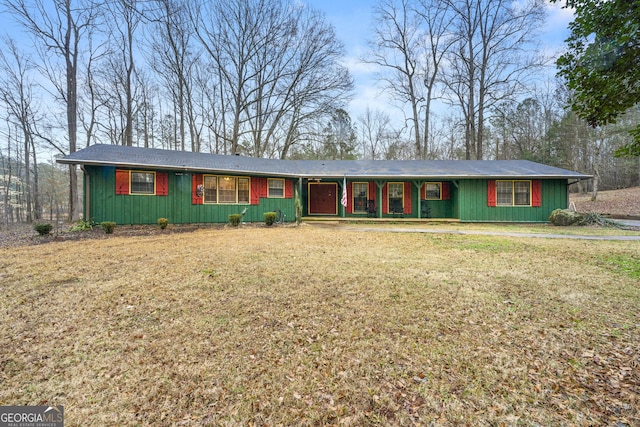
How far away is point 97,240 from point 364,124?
24.2 m

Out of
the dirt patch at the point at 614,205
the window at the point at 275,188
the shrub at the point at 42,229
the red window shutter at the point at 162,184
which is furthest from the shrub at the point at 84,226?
the dirt patch at the point at 614,205

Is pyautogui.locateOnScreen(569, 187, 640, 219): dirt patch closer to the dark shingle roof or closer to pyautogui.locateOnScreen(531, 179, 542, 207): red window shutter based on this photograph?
pyautogui.locateOnScreen(531, 179, 542, 207): red window shutter

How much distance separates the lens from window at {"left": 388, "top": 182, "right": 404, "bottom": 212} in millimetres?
14266

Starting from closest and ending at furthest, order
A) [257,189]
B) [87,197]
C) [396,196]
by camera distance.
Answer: [87,197] < [257,189] < [396,196]

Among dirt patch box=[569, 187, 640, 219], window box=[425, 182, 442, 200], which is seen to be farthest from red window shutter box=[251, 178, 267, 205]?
dirt patch box=[569, 187, 640, 219]

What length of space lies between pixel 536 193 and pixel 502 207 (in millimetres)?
1638

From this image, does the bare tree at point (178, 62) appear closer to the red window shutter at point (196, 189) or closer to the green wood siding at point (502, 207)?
the red window shutter at point (196, 189)

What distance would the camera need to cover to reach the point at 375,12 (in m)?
20.9

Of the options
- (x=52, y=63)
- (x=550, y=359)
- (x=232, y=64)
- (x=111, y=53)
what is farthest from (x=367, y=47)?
(x=550, y=359)

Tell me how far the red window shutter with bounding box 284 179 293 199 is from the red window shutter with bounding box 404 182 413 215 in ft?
19.7

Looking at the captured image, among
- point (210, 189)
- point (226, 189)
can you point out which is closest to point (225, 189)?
point (226, 189)

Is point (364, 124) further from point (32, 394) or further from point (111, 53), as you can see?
point (32, 394)

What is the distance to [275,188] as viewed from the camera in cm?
1277

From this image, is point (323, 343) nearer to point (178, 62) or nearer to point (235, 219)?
point (235, 219)
